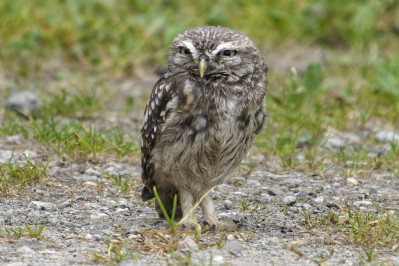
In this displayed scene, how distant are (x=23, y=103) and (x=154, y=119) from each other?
2927mm

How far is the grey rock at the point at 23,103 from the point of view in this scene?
703cm

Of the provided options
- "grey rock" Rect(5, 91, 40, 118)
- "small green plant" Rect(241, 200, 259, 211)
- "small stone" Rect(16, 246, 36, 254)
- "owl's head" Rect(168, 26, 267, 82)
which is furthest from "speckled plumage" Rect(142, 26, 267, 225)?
"grey rock" Rect(5, 91, 40, 118)

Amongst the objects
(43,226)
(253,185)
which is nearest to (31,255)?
(43,226)

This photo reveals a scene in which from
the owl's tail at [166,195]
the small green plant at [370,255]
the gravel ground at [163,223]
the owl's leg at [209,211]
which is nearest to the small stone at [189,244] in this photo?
the gravel ground at [163,223]

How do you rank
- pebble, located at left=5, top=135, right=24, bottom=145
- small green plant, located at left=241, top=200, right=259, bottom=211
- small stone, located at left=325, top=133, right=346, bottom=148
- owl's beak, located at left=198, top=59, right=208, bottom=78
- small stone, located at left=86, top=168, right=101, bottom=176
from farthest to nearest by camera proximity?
1. small stone, located at left=325, top=133, right=346, bottom=148
2. pebble, located at left=5, top=135, right=24, bottom=145
3. small stone, located at left=86, top=168, right=101, bottom=176
4. small green plant, located at left=241, top=200, right=259, bottom=211
5. owl's beak, located at left=198, top=59, right=208, bottom=78

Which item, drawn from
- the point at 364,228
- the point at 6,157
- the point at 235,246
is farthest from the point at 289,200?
the point at 6,157

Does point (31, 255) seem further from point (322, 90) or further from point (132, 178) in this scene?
point (322, 90)

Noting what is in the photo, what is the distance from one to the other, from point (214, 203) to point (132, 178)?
2.43 feet

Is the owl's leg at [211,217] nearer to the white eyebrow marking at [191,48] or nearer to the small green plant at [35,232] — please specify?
the white eyebrow marking at [191,48]

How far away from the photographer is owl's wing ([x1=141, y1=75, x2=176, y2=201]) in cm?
458

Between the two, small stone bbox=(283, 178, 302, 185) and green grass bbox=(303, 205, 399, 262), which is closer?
green grass bbox=(303, 205, 399, 262)

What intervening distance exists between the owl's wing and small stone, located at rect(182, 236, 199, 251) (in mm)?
779

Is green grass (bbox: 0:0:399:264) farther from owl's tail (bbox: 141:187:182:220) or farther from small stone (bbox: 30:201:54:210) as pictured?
owl's tail (bbox: 141:187:182:220)

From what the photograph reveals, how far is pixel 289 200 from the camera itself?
16.9 feet
